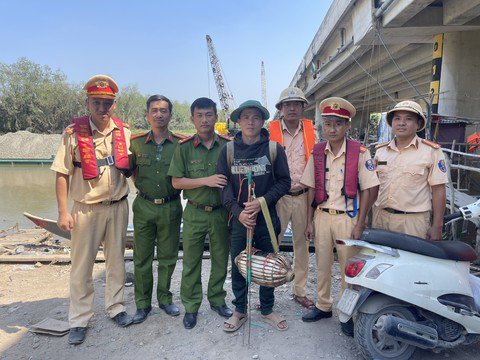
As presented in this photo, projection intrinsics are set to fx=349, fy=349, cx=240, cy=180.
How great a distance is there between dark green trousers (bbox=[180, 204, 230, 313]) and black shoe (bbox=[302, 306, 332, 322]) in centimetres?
78

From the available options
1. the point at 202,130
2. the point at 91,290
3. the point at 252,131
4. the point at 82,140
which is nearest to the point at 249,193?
the point at 252,131

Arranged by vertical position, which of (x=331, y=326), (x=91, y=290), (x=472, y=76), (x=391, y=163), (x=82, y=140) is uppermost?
(x=472, y=76)

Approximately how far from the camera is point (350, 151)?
2.86 metres

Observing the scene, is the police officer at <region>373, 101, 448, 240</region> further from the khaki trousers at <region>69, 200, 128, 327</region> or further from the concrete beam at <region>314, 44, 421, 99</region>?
the concrete beam at <region>314, 44, 421, 99</region>

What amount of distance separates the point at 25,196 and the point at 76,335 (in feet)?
49.3

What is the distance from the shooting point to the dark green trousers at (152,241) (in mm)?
3137

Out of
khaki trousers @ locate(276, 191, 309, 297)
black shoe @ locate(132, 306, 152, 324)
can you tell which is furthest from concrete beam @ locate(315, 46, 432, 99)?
black shoe @ locate(132, 306, 152, 324)

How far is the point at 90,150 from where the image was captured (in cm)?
297

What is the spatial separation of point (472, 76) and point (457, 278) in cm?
647

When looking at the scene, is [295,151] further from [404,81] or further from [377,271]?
[404,81]

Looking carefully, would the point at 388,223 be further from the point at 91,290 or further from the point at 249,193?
the point at 91,290

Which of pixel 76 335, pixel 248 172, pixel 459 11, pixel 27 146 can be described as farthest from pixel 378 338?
pixel 27 146

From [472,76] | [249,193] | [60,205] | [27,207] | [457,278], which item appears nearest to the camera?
[457,278]

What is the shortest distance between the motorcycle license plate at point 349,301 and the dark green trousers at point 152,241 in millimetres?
1548
